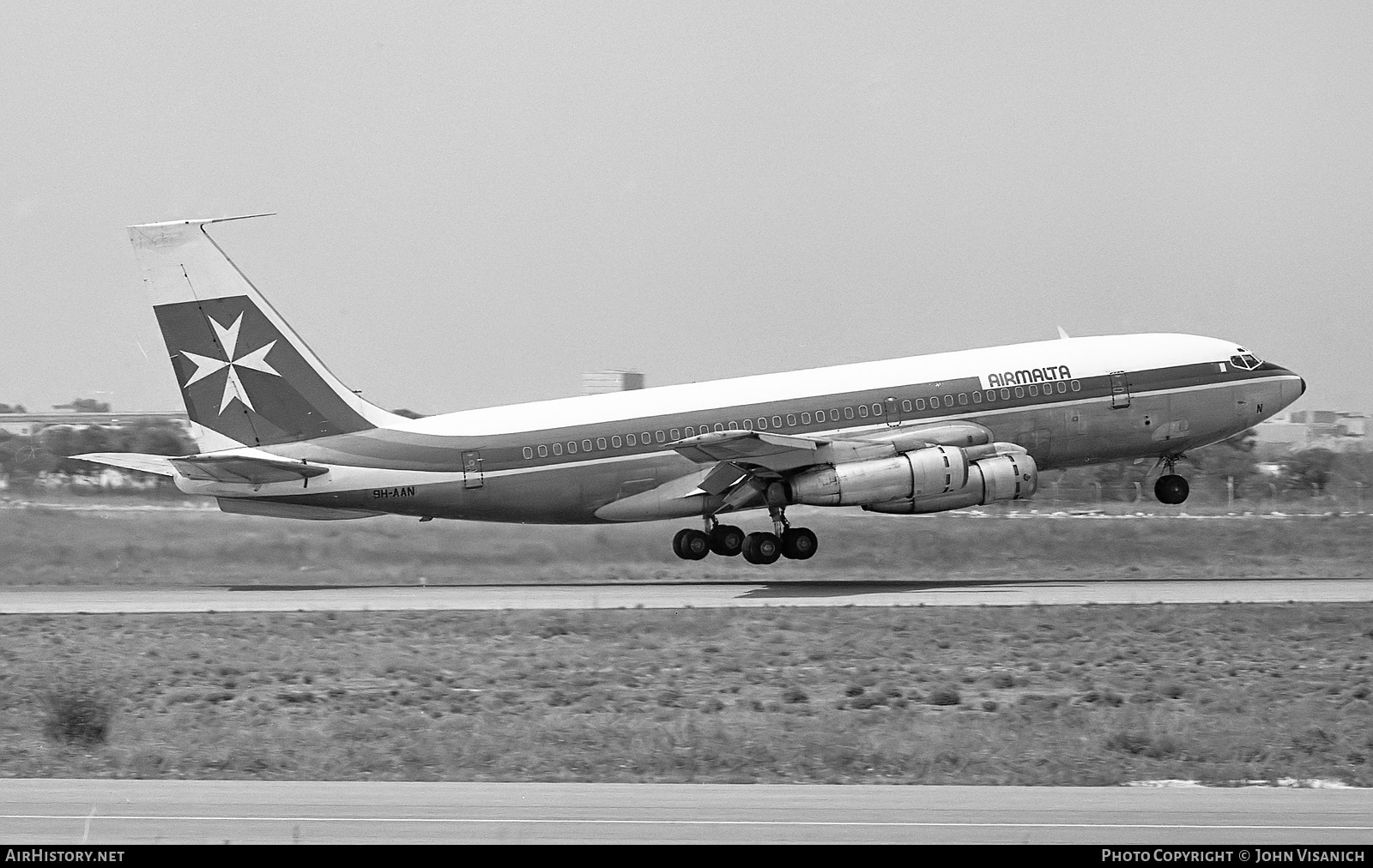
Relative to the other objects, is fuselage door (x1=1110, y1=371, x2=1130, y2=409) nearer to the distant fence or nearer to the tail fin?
the distant fence

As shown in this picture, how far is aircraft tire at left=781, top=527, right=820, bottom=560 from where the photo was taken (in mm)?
37781

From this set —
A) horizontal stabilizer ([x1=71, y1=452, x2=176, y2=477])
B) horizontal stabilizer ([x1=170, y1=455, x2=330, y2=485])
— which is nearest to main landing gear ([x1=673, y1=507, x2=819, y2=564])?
horizontal stabilizer ([x1=170, y1=455, x2=330, y2=485])

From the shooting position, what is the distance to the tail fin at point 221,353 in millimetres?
35781

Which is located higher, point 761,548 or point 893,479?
point 893,479

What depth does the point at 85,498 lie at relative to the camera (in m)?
42.4

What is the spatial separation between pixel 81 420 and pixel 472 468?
135ft

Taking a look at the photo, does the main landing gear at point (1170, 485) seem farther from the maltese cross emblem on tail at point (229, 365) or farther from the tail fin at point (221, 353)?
the maltese cross emblem on tail at point (229, 365)

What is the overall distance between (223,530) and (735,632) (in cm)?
1728

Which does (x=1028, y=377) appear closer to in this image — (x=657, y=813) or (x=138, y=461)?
(x=138, y=461)

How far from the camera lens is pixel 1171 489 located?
39531 millimetres

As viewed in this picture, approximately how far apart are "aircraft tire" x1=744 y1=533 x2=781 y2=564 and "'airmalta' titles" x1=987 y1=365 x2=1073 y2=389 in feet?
21.0

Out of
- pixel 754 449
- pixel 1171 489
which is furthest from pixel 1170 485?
pixel 754 449

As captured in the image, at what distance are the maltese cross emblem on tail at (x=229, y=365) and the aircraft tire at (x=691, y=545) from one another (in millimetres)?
10434

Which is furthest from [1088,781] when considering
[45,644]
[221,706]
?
[45,644]
